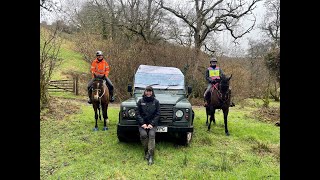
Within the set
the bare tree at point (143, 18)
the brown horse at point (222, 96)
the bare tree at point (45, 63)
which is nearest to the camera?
the brown horse at point (222, 96)

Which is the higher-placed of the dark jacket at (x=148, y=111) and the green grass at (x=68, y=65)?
the green grass at (x=68, y=65)

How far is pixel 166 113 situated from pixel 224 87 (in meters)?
2.54

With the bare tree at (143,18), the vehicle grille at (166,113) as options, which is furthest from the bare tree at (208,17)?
the vehicle grille at (166,113)

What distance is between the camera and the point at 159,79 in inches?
345

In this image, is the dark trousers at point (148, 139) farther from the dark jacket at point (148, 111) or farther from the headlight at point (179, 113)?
the headlight at point (179, 113)

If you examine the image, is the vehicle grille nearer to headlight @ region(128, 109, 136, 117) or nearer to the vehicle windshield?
headlight @ region(128, 109, 136, 117)

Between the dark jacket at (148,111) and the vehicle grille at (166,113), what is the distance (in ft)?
1.05

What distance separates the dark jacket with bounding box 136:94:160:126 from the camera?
6.52m

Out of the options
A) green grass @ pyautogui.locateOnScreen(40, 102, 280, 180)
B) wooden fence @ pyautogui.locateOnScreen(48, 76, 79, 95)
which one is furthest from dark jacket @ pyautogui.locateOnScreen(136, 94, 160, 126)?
wooden fence @ pyautogui.locateOnScreen(48, 76, 79, 95)

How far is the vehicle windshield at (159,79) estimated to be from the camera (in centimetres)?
861

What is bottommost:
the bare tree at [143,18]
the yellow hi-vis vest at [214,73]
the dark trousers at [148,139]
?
the dark trousers at [148,139]
